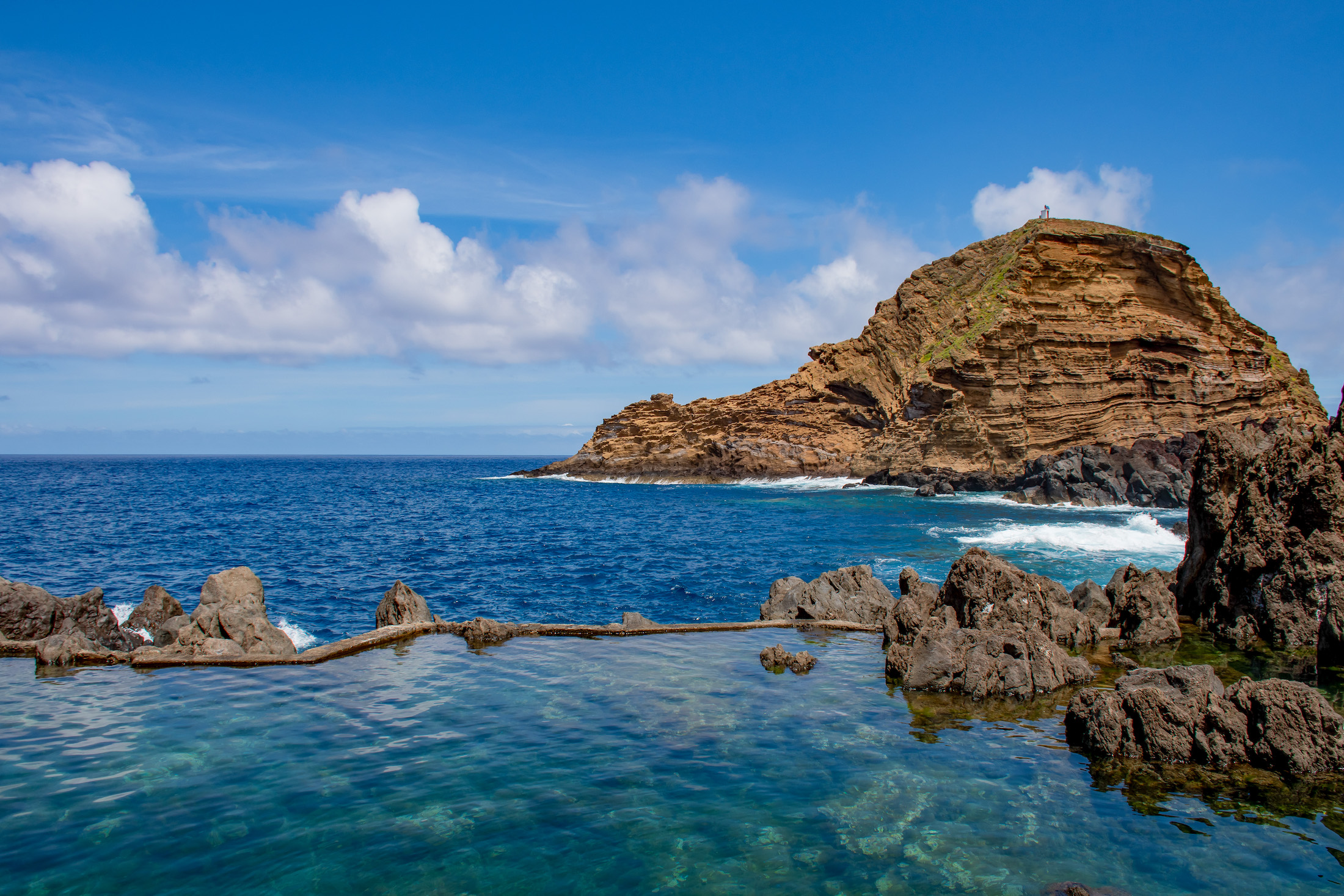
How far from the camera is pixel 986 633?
14555 millimetres

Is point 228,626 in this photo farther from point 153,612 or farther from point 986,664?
point 986,664

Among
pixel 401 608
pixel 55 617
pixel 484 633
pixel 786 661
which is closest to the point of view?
pixel 786 661

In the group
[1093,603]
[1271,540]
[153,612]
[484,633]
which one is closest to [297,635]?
[153,612]

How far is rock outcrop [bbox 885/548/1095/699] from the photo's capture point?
1367 cm

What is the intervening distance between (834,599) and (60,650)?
17.0m

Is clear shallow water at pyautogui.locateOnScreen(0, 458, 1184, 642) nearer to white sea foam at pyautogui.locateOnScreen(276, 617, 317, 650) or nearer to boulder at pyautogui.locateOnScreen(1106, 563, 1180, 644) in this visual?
white sea foam at pyautogui.locateOnScreen(276, 617, 317, 650)

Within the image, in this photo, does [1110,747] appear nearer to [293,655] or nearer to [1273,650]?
[1273,650]

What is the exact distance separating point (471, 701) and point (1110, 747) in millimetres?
9513

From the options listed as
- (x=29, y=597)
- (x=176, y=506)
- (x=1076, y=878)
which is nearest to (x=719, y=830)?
(x=1076, y=878)

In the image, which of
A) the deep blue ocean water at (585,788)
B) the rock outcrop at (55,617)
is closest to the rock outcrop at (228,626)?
the rock outcrop at (55,617)

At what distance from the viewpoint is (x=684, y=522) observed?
55.2 metres

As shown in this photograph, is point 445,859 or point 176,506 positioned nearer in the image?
point 445,859

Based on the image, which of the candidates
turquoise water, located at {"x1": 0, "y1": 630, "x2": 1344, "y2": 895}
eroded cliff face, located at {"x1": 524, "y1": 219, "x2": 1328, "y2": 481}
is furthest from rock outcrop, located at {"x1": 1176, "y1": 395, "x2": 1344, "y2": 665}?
eroded cliff face, located at {"x1": 524, "y1": 219, "x2": 1328, "y2": 481}

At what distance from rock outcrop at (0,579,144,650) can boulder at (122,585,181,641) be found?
0.52 meters
